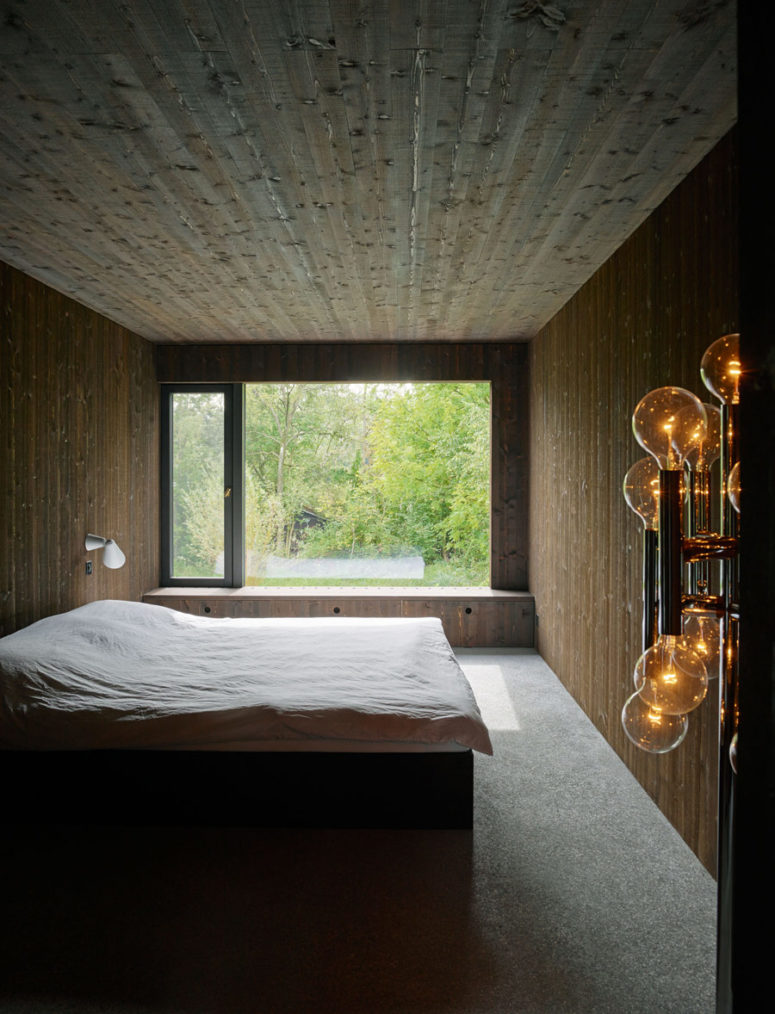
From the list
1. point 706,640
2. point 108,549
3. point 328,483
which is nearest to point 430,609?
point 328,483

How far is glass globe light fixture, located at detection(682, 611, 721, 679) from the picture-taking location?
129 cm

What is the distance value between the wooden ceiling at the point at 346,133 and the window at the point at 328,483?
201 centimetres

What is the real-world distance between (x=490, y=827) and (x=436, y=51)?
2.70m

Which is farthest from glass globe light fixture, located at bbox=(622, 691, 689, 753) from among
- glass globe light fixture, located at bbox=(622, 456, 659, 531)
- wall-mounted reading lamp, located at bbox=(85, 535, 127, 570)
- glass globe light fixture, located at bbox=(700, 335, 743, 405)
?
wall-mounted reading lamp, located at bbox=(85, 535, 127, 570)

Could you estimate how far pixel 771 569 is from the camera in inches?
16.4

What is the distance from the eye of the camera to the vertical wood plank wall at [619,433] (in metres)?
2.29

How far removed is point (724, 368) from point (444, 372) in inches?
179

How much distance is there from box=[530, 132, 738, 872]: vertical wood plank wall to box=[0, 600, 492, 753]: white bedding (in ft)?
2.69

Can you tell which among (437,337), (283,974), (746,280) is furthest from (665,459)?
(437,337)

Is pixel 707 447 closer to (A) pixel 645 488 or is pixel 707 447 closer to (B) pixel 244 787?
(A) pixel 645 488

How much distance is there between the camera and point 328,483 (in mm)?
5922

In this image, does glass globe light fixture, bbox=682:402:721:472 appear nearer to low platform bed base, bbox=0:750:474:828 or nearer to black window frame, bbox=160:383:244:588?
low platform bed base, bbox=0:750:474:828

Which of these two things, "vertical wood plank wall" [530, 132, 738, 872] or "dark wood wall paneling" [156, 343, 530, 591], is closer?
"vertical wood plank wall" [530, 132, 738, 872]

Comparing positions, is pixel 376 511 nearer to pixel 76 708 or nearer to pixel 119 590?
pixel 119 590
